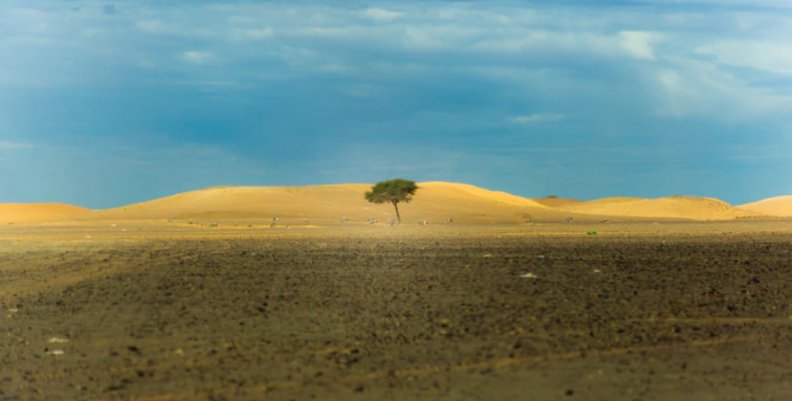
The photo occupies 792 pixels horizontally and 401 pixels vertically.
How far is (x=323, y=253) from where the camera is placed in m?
26.6

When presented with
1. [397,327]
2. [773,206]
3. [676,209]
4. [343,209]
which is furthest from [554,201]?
[397,327]

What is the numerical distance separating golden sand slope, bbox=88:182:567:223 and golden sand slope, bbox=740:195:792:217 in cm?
3617

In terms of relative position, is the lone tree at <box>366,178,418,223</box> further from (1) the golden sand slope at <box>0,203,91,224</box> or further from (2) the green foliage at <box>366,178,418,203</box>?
(1) the golden sand slope at <box>0,203,91,224</box>

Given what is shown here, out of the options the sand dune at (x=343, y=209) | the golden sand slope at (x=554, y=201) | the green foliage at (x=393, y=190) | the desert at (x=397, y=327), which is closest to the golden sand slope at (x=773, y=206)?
the sand dune at (x=343, y=209)

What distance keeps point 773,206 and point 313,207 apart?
68.3 meters

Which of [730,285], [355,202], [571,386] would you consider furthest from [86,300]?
[355,202]

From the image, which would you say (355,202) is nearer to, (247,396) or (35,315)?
(35,315)

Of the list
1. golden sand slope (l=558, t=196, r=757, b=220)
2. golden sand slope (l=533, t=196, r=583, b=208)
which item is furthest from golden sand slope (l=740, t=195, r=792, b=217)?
golden sand slope (l=533, t=196, r=583, b=208)

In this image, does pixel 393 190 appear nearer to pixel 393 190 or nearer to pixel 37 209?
pixel 393 190

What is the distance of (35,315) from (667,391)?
9387mm

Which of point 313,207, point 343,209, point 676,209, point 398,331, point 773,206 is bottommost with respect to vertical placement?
point 398,331

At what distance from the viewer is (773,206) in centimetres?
→ 12219

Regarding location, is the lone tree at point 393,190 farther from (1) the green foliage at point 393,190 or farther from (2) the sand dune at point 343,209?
(2) the sand dune at point 343,209

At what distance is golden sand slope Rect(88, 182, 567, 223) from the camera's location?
249 ft
